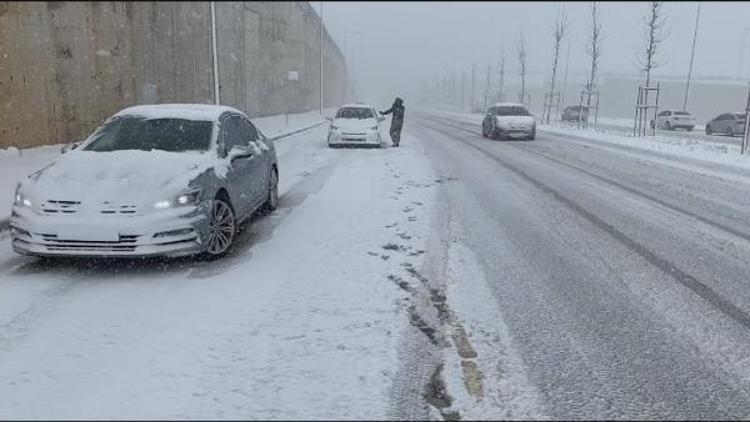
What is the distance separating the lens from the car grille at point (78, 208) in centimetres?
502

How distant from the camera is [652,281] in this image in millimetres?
5145

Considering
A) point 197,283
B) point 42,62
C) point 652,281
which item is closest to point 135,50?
point 42,62

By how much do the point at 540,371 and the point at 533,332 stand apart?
0.60 m

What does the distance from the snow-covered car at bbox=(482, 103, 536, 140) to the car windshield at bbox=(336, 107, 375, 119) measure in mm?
6384

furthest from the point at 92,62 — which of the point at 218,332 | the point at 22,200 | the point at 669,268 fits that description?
the point at 669,268

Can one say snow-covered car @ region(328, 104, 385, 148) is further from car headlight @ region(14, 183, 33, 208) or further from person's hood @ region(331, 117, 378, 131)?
car headlight @ region(14, 183, 33, 208)

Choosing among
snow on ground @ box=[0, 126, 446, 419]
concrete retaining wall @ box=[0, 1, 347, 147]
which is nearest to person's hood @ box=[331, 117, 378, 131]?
concrete retaining wall @ box=[0, 1, 347, 147]

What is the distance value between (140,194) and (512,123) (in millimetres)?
19831

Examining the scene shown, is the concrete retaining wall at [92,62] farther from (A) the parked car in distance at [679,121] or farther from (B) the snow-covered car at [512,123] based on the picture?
(A) the parked car in distance at [679,121]

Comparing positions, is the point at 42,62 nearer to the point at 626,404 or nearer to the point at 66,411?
the point at 66,411

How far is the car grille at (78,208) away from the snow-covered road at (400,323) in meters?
0.59

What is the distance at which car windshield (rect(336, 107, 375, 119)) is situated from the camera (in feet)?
63.6

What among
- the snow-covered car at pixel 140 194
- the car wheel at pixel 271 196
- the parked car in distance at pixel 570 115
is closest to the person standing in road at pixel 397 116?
the car wheel at pixel 271 196

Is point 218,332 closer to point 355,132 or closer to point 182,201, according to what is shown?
point 182,201
